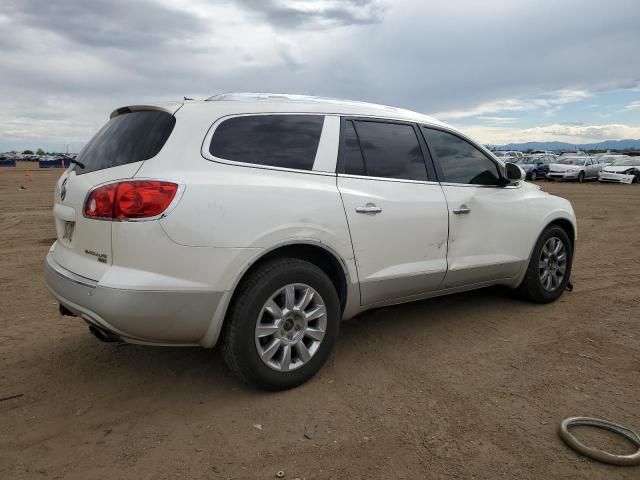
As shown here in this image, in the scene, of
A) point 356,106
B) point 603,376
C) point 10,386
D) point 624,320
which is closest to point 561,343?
point 603,376

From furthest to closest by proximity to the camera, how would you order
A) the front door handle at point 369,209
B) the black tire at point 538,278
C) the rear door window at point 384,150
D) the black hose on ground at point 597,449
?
the black tire at point 538,278 < the rear door window at point 384,150 < the front door handle at point 369,209 < the black hose on ground at point 597,449

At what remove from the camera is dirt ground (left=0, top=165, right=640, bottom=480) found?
2561 mm

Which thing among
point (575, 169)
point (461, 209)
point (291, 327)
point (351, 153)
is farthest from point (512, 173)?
point (575, 169)

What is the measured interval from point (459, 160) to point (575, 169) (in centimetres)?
2870

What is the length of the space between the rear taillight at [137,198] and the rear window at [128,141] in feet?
0.74

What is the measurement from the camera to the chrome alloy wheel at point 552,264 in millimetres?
5059

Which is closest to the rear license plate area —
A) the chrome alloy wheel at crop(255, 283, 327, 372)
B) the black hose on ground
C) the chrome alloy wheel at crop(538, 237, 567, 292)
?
the chrome alloy wheel at crop(255, 283, 327, 372)

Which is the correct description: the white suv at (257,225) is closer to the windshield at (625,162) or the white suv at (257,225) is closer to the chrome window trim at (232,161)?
the chrome window trim at (232,161)

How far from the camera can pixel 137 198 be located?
2.78 metres

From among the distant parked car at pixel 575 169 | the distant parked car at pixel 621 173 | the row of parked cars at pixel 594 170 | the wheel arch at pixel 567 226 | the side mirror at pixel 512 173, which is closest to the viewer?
the side mirror at pixel 512 173

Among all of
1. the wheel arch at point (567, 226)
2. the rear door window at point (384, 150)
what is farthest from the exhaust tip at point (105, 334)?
the wheel arch at point (567, 226)

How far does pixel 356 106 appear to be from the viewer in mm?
3824

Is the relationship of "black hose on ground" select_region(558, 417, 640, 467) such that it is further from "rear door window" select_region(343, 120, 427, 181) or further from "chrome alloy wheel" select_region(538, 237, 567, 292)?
"chrome alloy wheel" select_region(538, 237, 567, 292)

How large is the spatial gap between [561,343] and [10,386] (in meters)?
4.00
